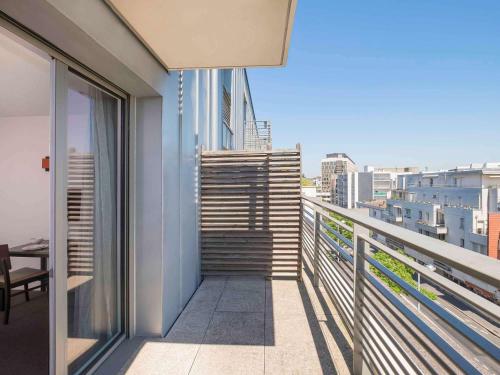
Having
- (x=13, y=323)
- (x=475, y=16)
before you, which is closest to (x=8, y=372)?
(x=13, y=323)

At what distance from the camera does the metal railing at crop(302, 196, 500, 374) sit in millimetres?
847

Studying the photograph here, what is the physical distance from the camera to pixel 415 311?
4.32ft

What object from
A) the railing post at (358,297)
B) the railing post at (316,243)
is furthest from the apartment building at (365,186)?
the railing post at (358,297)

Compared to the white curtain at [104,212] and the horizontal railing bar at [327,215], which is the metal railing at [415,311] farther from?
the white curtain at [104,212]

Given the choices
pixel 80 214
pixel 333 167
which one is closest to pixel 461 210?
pixel 80 214

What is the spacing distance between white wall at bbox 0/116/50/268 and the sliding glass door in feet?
8.84

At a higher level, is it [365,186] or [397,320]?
[365,186]

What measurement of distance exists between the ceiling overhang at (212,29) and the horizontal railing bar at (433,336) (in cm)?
174

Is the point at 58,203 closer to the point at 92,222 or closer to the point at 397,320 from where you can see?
the point at 92,222

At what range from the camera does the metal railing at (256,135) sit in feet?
38.8

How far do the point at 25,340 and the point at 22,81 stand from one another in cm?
261

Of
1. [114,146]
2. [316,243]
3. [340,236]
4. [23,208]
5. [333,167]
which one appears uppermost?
[333,167]

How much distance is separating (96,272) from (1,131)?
3.72 meters

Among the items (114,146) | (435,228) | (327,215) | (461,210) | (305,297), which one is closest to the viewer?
(114,146)
